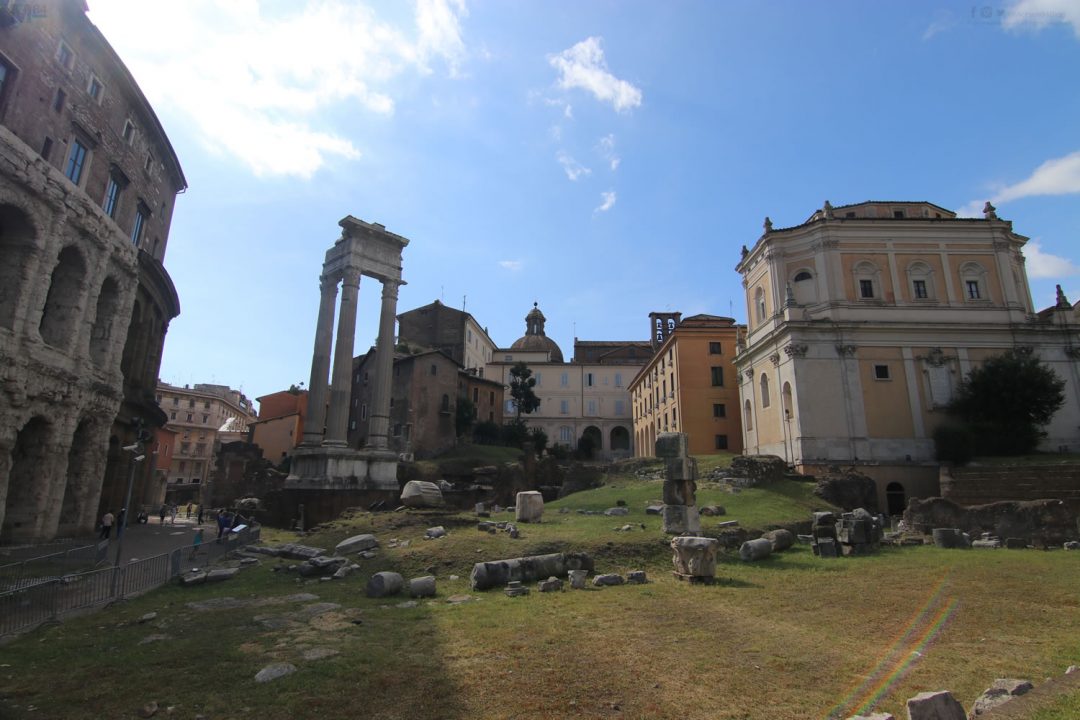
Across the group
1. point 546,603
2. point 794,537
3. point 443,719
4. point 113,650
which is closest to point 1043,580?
point 794,537

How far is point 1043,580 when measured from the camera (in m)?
10.4

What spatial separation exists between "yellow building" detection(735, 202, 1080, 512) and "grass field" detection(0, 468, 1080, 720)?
1879cm

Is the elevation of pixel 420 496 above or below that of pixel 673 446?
below

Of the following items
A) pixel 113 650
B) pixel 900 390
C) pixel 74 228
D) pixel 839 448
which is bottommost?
pixel 113 650

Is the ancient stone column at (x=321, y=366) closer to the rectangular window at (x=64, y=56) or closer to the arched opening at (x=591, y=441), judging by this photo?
the rectangular window at (x=64, y=56)

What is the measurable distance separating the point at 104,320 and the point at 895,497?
1413 inches

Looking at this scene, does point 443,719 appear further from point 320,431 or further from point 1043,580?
point 320,431

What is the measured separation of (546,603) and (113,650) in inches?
222

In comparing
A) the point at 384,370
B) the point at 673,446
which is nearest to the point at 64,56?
the point at 384,370

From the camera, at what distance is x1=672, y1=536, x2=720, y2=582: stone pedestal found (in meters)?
10.8

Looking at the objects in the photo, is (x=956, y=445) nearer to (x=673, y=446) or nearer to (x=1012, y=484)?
(x=1012, y=484)

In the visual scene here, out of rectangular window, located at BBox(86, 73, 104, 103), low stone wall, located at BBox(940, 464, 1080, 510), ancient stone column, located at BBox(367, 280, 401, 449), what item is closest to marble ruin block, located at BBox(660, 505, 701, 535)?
low stone wall, located at BBox(940, 464, 1080, 510)

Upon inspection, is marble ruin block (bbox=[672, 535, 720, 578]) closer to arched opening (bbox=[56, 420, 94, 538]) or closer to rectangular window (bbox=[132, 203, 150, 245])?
arched opening (bbox=[56, 420, 94, 538])

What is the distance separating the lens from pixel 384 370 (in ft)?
89.0
